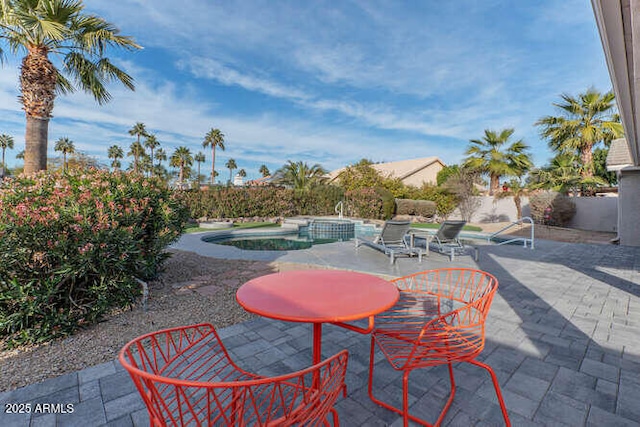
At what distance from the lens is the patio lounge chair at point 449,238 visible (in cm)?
673

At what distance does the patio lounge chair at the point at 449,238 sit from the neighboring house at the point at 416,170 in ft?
63.7

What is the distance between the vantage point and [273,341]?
117 inches

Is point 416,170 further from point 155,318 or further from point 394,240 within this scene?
point 155,318

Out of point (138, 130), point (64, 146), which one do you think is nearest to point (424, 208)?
point (138, 130)

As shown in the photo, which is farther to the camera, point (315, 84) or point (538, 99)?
point (315, 84)

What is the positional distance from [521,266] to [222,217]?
14847 millimetres

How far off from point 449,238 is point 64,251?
711 cm

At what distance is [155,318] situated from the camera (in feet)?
12.0

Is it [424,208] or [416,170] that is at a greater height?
[416,170]

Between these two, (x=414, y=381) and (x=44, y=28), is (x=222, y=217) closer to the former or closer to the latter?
(x=44, y=28)

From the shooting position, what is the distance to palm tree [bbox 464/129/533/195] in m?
18.9

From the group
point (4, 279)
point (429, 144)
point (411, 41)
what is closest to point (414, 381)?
point (4, 279)

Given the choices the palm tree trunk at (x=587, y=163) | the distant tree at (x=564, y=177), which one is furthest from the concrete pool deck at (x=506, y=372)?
the palm tree trunk at (x=587, y=163)

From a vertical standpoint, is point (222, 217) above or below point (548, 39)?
below
